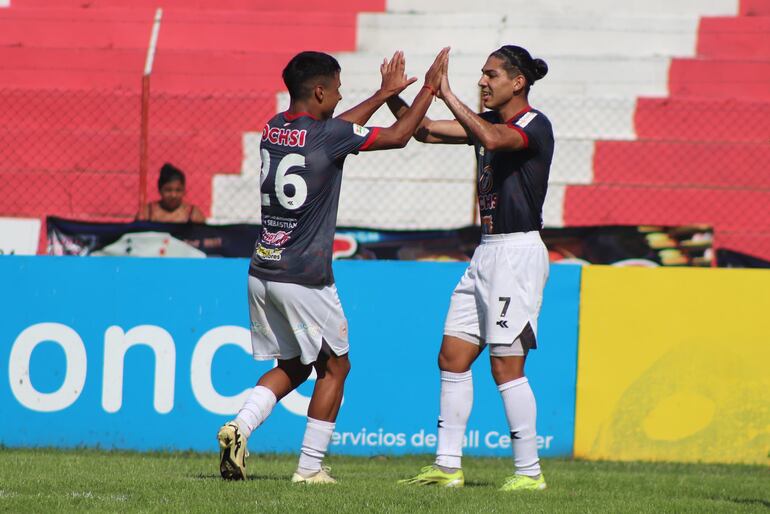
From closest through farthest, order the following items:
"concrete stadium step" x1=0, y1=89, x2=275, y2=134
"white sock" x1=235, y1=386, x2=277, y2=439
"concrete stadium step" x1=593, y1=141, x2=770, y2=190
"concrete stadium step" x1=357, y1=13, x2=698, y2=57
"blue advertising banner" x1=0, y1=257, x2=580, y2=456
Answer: "white sock" x1=235, y1=386, x2=277, y2=439, "blue advertising banner" x1=0, y1=257, x2=580, y2=456, "concrete stadium step" x1=593, y1=141, x2=770, y2=190, "concrete stadium step" x1=0, y1=89, x2=275, y2=134, "concrete stadium step" x1=357, y1=13, x2=698, y2=57

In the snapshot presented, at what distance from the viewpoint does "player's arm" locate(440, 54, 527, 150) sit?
535 centimetres

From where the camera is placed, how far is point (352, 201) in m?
11.5

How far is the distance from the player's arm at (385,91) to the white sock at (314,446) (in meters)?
1.45

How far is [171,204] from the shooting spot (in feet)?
33.7

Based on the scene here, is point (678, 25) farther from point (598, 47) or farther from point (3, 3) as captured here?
point (3, 3)

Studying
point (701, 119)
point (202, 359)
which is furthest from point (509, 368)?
point (701, 119)

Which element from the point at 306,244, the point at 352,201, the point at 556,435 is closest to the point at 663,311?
the point at 556,435

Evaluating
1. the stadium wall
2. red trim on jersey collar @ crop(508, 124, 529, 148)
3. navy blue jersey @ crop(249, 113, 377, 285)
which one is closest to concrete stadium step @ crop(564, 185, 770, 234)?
the stadium wall

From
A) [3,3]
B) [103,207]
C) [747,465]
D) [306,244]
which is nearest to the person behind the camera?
[306,244]

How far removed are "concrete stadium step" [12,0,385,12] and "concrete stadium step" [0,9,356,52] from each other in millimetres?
300

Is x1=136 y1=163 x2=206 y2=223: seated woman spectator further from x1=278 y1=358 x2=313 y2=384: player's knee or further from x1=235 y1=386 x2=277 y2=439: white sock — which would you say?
x1=235 y1=386 x2=277 y2=439: white sock

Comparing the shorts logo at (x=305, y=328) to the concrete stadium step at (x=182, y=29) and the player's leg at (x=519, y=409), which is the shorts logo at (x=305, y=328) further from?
the concrete stadium step at (x=182, y=29)

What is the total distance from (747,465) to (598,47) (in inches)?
250

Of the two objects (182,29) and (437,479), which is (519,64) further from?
(182,29)
